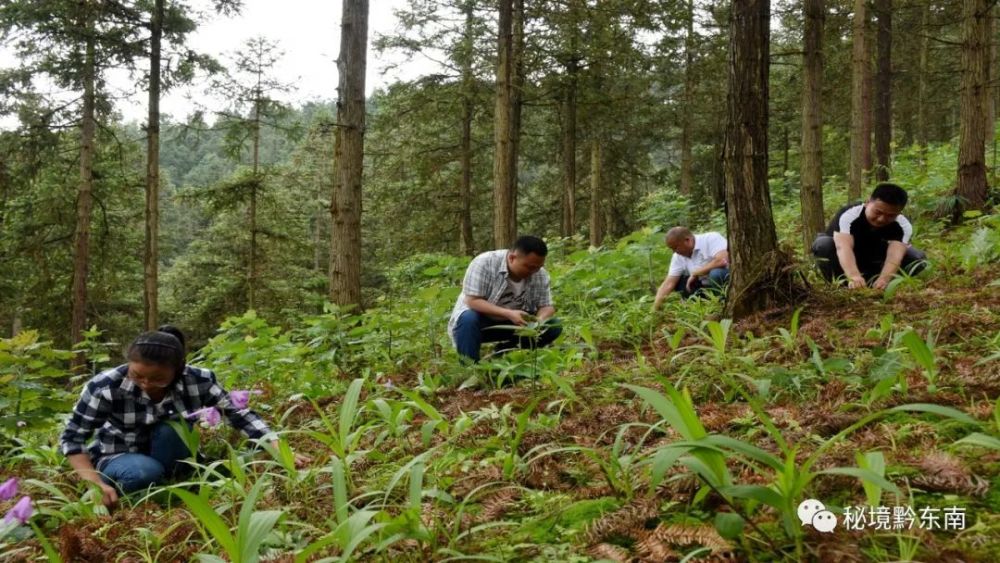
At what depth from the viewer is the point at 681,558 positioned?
148 centimetres

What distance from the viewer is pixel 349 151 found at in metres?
7.21

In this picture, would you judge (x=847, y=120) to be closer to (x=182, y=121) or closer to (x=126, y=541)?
(x=182, y=121)

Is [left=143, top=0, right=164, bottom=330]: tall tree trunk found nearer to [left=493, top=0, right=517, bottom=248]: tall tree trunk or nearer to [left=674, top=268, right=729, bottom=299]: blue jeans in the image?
[left=493, top=0, right=517, bottom=248]: tall tree trunk

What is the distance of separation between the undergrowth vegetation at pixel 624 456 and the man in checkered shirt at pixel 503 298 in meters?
0.25

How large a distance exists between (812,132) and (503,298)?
5.60 meters

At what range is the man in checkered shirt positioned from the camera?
16.0 feet

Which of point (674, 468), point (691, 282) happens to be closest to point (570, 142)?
point (691, 282)

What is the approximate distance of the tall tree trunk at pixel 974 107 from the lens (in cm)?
766

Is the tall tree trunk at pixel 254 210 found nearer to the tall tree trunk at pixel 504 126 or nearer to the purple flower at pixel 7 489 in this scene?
the tall tree trunk at pixel 504 126

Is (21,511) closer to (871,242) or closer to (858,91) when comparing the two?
(871,242)

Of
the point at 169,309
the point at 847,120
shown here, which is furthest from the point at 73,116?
the point at 847,120

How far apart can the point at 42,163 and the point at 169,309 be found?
37.8 feet

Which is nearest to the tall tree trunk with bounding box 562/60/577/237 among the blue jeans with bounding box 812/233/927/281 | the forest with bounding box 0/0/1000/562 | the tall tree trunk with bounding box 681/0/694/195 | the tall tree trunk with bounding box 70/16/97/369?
the forest with bounding box 0/0/1000/562

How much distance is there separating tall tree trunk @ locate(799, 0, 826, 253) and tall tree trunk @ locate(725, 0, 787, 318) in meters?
4.65
